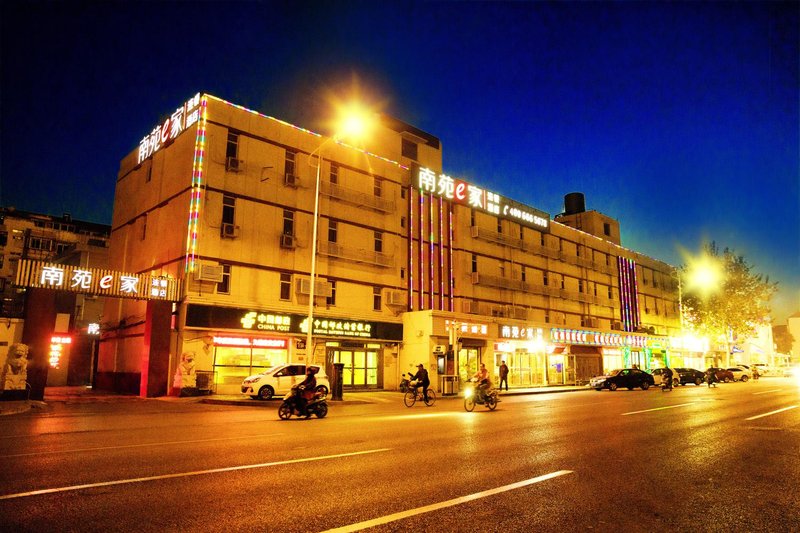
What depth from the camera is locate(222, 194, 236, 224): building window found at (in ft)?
90.1

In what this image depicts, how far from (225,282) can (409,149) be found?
18411 mm

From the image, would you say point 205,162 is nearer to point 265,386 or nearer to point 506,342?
point 265,386

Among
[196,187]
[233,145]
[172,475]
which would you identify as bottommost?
[172,475]

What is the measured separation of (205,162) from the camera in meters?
26.9

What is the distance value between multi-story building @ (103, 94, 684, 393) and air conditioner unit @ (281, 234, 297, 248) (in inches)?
6.2

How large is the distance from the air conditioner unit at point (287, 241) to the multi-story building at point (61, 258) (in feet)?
41.0

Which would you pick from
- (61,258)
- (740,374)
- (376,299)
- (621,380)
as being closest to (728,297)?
(740,374)

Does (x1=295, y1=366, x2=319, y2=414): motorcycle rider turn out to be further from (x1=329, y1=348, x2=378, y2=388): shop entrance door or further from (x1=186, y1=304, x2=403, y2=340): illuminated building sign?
(x1=329, y1=348, x2=378, y2=388): shop entrance door

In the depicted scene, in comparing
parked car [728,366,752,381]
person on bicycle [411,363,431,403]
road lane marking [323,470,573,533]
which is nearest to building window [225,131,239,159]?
person on bicycle [411,363,431,403]

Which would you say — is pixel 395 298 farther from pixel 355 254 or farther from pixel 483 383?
pixel 483 383

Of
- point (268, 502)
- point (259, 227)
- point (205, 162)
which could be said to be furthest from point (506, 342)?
point (268, 502)

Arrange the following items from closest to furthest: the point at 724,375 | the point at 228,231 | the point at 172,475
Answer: the point at 172,475, the point at 228,231, the point at 724,375

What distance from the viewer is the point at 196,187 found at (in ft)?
86.7

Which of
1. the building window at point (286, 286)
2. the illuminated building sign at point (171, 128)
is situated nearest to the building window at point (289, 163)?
the illuminated building sign at point (171, 128)
